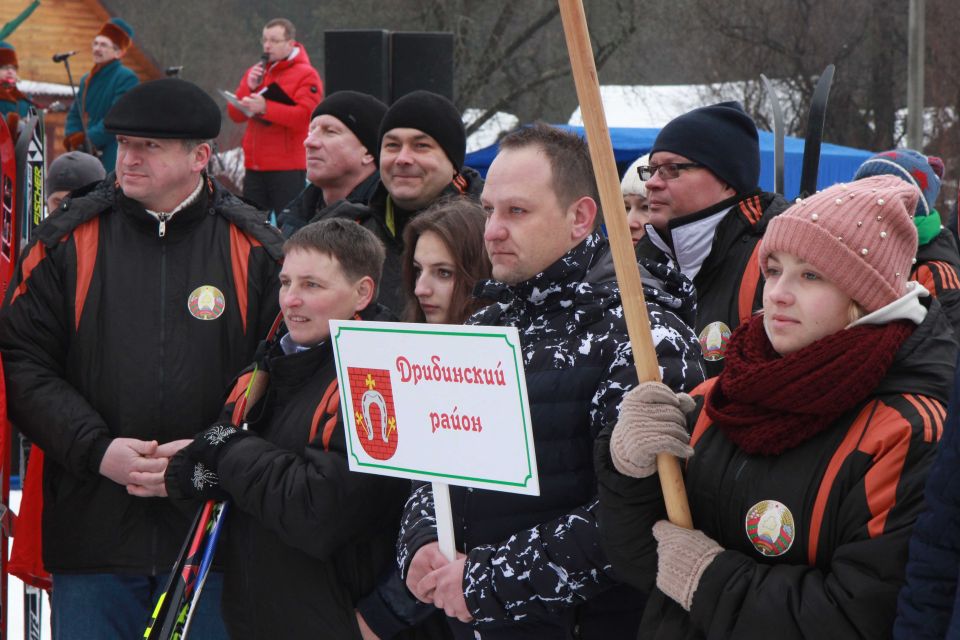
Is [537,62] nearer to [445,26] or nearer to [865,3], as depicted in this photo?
[445,26]

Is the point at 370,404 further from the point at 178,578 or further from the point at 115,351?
the point at 115,351

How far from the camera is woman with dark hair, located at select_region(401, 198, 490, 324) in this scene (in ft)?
11.2

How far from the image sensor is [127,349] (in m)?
3.63

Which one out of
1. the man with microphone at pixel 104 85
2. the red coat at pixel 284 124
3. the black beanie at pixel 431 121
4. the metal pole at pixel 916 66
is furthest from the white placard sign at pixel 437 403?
the metal pole at pixel 916 66

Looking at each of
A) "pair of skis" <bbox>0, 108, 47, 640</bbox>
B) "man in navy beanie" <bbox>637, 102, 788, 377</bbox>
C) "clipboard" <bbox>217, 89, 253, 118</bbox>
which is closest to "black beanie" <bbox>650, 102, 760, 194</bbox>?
Result: "man in navy beanie" <bbox>637, 102, 788, 377</bbox>

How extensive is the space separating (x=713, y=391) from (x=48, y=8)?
23.5 metres

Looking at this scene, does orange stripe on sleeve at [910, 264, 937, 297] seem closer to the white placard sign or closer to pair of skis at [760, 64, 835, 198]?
pair of skis at [760, 64, 835, 198]

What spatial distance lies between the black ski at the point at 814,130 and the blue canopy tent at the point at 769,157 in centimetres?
780

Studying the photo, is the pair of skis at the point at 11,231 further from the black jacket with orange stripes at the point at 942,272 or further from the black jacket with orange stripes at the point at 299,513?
the black jacket with orange stripes at the point at 942,272

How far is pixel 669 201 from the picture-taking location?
3805mm

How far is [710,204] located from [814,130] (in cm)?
108

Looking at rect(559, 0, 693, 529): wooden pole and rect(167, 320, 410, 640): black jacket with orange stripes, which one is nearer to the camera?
rect(559, 0, 693, 529): wooden pole

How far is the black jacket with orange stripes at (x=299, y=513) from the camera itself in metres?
3.07

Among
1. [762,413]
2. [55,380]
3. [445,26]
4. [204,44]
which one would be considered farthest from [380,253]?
[204,44]
